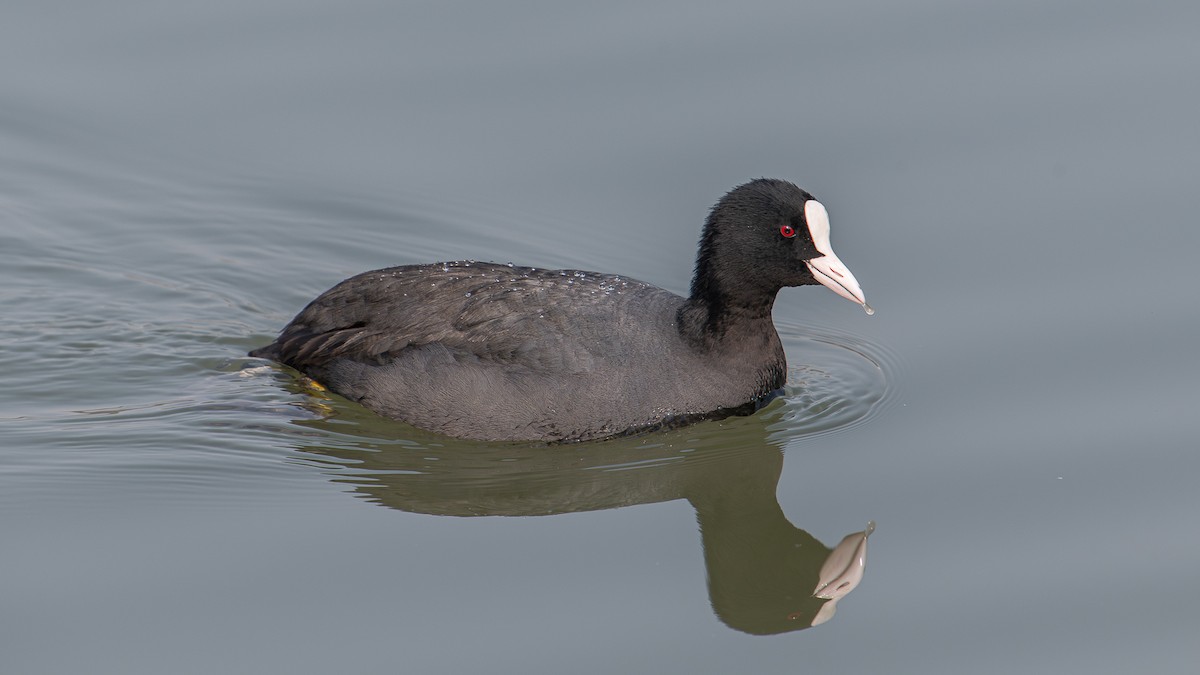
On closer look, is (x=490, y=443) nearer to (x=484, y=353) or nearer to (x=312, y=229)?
(x=484, y=353)

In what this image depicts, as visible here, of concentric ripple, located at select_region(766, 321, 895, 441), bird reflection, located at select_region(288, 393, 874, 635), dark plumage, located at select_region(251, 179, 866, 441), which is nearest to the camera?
bird reflection, located at select_region(288, 393, 874, 635)

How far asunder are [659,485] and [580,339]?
0.92 metres

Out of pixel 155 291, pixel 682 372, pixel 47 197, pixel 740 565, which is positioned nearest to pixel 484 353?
pixel 682 372

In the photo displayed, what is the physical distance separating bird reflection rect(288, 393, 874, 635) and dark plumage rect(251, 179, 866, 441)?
0.13 m

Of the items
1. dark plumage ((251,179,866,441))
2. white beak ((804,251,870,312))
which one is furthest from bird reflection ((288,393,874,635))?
white beak ((804,251,870,312))

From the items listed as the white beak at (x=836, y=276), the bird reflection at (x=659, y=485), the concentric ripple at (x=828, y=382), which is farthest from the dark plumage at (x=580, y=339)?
the concentric ripple at (x=828, y=382)

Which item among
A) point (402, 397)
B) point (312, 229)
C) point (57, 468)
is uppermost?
point (312, 229)

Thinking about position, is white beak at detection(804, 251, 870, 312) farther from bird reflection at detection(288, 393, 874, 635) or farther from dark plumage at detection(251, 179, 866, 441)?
bird reflection at detection(288, 393, 874, 635)

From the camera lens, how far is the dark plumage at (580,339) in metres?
8.75

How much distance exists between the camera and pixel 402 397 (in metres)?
8.93

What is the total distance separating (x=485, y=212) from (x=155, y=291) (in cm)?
218

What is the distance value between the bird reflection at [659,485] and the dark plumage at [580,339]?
5.0 inches

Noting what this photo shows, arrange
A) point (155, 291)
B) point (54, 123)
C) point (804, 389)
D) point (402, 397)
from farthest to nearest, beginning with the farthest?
1. point (54, 123)
2. point (155, 291)
3. point (804, 389)
4. point (402, 397)

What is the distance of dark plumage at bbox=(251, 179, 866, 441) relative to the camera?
8.75m
